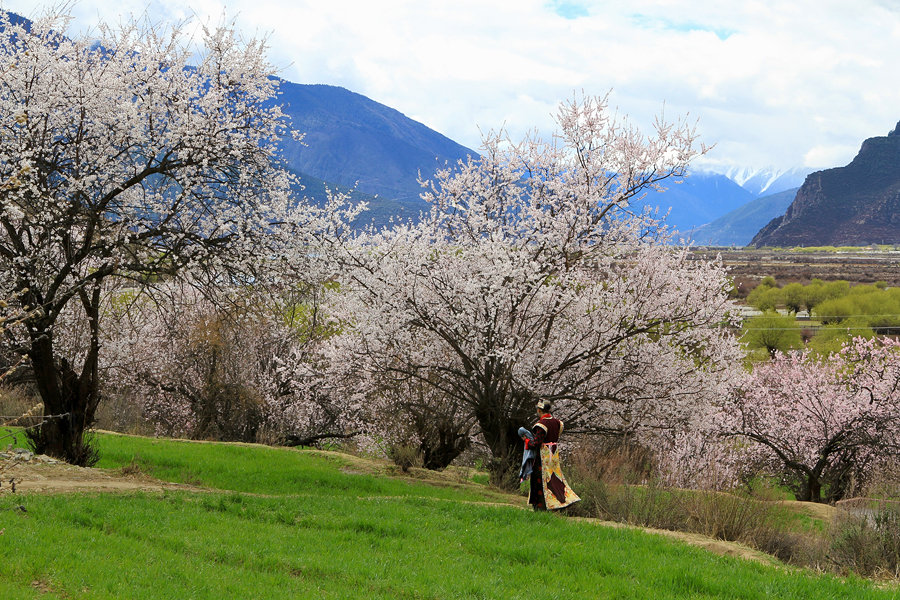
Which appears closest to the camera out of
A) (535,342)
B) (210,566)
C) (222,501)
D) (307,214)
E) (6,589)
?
(6,589)

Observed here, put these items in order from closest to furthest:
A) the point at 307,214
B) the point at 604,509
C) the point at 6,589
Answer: the point at 6,589
the point at 604,509
the point at 307,214

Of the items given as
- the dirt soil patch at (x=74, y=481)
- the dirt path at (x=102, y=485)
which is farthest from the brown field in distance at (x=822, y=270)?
the dirt soil patch at (x=74, y=481)

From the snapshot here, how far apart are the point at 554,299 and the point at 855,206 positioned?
203 meters

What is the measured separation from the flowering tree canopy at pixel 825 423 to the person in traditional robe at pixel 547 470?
468 inches

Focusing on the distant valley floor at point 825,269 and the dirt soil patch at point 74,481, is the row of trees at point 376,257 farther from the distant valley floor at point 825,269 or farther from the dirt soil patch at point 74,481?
the distant valley floor at point 825,269

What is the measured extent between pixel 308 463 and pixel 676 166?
Result: 10.7m

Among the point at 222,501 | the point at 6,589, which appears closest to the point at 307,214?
the point at 222,501

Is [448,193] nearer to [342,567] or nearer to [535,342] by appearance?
[535,342]

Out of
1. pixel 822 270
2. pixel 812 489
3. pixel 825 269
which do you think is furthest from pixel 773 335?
pixel 825 269

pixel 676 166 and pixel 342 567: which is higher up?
pixel 676 166

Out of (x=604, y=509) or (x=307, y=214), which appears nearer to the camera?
(x=604, y=509)

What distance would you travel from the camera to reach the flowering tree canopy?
2173 cm

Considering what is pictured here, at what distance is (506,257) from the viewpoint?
47.9 feet

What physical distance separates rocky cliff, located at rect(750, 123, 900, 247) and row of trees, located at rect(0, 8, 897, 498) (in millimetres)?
183204
